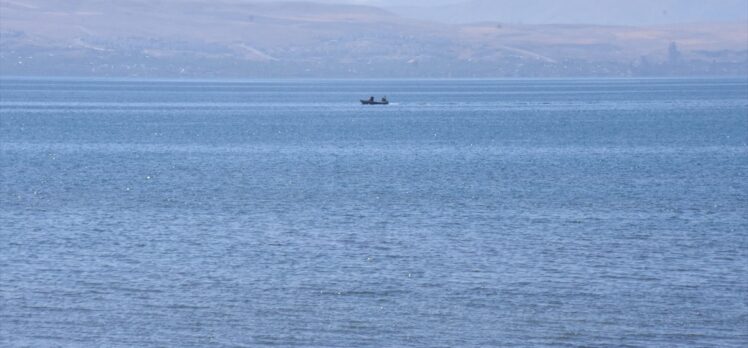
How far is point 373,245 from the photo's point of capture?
1342 inches

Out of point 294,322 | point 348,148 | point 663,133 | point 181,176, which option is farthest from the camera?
point 663,133

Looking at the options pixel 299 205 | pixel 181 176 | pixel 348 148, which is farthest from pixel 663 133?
pixel 299 205

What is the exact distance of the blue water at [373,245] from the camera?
25.1 metres

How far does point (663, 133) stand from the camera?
87.8 m

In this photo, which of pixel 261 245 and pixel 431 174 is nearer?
pixel 261 245

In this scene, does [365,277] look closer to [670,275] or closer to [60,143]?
[670,275]

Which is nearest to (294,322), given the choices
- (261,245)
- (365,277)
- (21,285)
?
(365,277)

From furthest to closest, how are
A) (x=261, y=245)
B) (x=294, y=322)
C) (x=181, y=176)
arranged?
(x=181, y=176) < (x=261, y=245) < (x=294, y=322)

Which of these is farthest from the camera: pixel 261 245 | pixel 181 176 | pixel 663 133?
pixel 663 133

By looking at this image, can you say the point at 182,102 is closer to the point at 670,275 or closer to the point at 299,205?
the point at 299,205

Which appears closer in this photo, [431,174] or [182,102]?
[431,174]

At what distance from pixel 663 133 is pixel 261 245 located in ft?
190

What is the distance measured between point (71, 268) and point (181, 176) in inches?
1011

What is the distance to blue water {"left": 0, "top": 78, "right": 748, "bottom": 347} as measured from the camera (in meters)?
25.1
